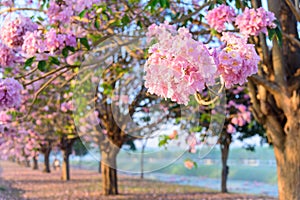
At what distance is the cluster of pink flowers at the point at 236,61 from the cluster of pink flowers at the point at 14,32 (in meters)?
2.21

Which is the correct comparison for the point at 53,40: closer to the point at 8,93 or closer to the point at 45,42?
the point at 45,42

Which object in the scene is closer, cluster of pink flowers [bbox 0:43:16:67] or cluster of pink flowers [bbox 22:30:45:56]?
cluster of pink flowers [bbox 22:30:45:56]

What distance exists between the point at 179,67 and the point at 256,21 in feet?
5.85

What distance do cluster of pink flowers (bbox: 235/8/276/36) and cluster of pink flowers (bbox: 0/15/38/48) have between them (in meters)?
1.88

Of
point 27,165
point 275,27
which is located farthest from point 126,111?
point 27,165

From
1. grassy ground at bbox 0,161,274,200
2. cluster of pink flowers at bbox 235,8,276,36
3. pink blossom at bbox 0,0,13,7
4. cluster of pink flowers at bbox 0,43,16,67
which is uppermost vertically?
pink blossom at bbox 0,0,13,7

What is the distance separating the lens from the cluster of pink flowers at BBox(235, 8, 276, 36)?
3.12m

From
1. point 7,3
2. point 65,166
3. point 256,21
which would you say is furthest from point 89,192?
point 256,21

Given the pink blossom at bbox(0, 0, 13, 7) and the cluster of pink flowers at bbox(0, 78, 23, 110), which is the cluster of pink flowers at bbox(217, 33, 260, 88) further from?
the pink blossom at bbox(0, 0, 13, 7)

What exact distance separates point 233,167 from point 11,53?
26.4 meters

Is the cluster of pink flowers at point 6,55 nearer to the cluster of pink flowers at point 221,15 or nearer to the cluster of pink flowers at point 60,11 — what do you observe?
the cluster of pink flowers at point 60,11

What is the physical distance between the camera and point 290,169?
14.2ft

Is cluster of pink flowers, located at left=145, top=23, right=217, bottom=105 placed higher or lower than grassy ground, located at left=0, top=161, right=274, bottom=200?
higher

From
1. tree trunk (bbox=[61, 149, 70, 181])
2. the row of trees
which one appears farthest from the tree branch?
tree trunk (bbox=[61, 149, 70, 181])
